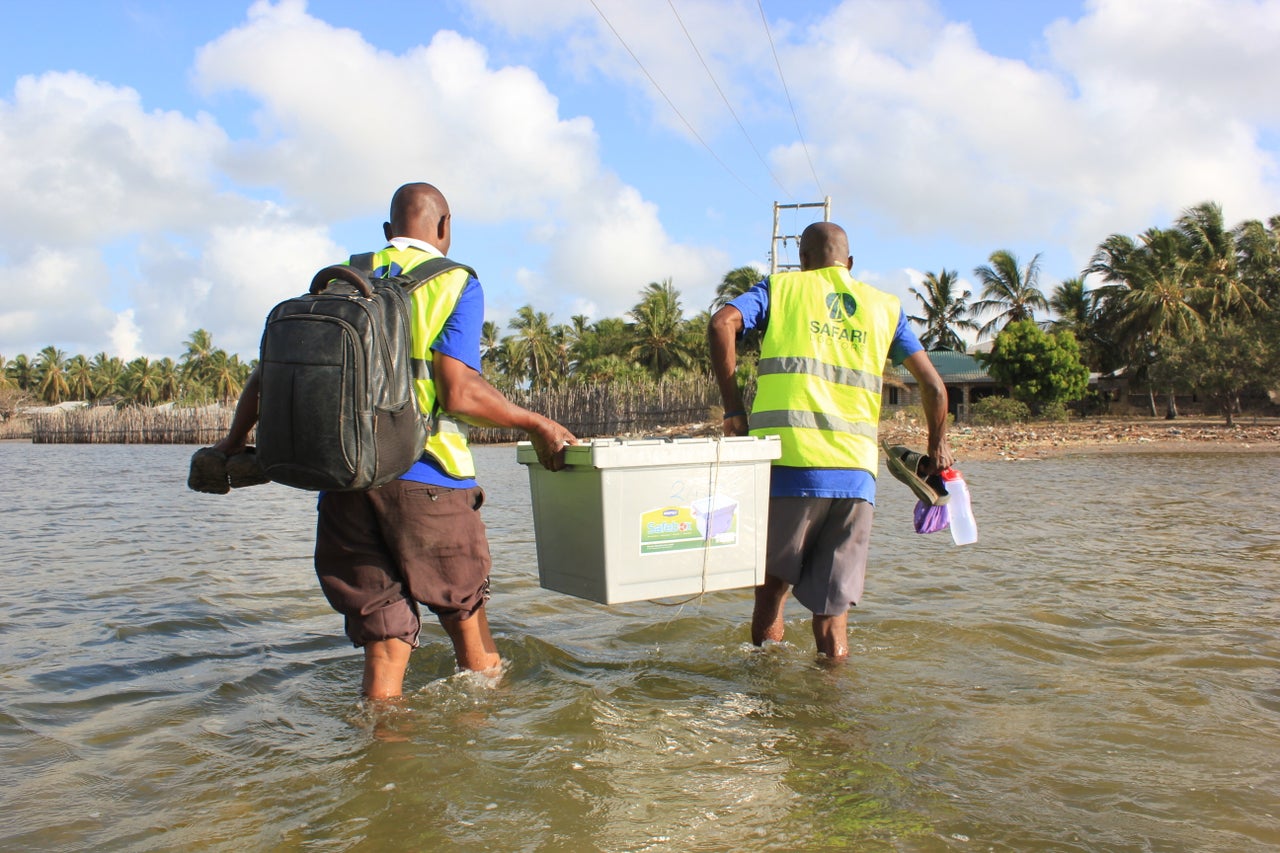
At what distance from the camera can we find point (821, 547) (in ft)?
11.3

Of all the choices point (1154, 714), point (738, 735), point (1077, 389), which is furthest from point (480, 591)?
point (1077, 389)

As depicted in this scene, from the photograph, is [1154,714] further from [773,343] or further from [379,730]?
[379,730]

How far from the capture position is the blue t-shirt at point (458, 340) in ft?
9.08

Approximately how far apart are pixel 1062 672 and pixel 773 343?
6.21ft

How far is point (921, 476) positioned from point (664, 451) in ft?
4.59

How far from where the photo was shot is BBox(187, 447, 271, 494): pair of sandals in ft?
9.53

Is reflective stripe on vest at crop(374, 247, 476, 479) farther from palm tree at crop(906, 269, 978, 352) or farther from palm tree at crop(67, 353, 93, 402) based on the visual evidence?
palm tree at crop(67, 353, 93, 402)

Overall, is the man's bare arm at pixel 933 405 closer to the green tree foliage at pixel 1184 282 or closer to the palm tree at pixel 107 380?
the green tree foliage at pixel 1184 282

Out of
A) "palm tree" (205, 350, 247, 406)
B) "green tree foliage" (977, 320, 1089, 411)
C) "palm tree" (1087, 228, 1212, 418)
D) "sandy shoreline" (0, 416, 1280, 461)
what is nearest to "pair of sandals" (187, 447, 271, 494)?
"sandy shoreline" (0, 416, 1280, 461)

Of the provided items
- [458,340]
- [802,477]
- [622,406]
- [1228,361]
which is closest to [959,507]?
[802,477]

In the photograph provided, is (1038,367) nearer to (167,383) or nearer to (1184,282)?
(1184,282)

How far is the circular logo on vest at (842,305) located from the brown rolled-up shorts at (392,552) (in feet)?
4.96

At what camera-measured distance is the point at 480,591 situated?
303 centimetres

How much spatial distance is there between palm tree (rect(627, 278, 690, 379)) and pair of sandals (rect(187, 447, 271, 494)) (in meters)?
44.8
